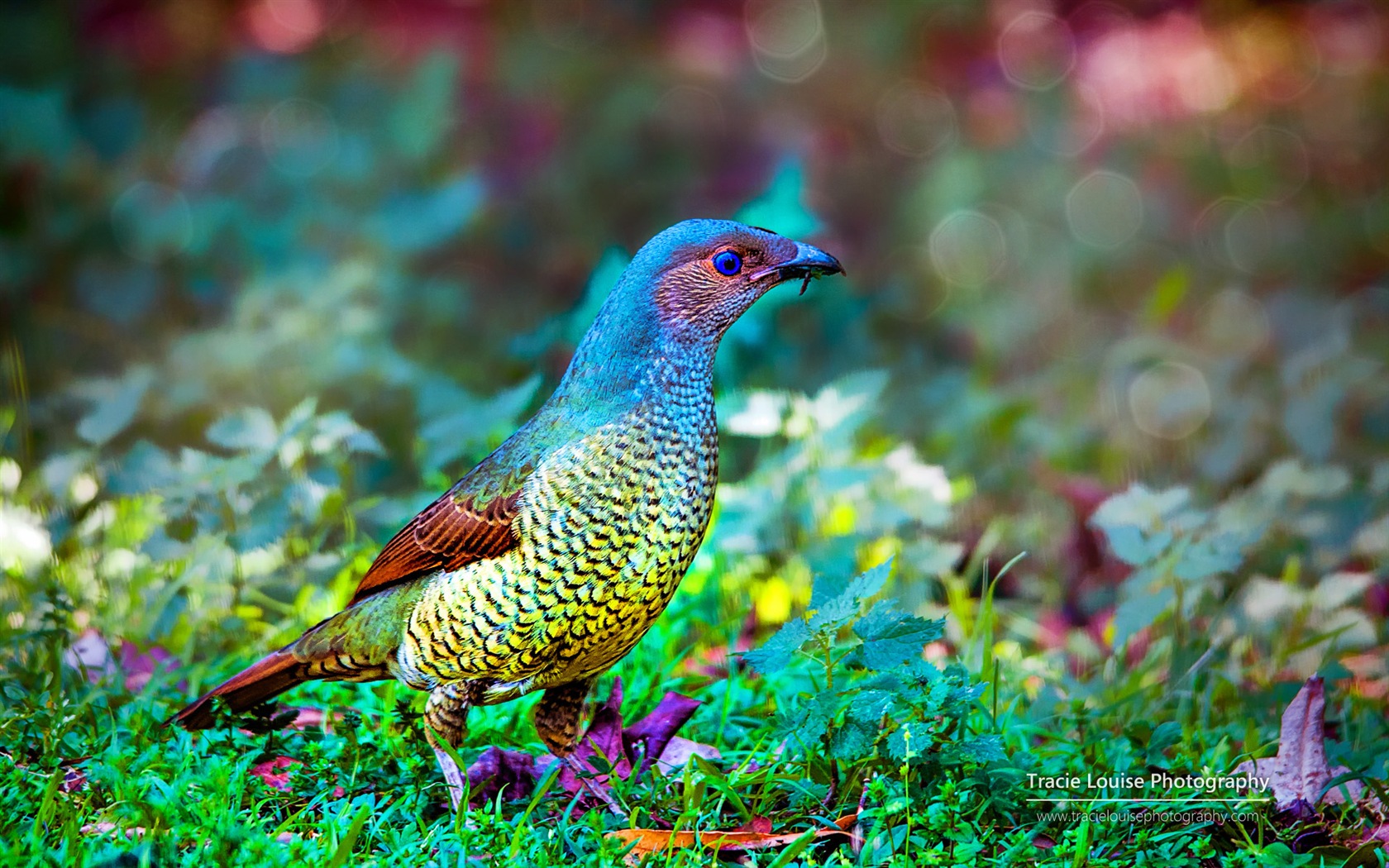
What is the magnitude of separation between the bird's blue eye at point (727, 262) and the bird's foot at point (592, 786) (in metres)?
1.22

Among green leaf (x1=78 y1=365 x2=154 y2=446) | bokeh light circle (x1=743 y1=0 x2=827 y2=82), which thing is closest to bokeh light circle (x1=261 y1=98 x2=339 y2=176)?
green leaf (x1=78 y1=365 x2=154 y2=446)

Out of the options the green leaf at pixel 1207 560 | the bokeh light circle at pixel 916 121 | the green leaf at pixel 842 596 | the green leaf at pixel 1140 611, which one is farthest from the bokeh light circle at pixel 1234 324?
the green leaf at pixel 842 596

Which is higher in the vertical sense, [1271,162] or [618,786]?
[1271,162]

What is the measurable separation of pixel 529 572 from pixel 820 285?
9.22ft

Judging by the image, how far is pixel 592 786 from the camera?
121 inches

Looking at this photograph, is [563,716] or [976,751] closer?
[976,751]

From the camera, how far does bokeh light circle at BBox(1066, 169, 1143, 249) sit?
7.18 m

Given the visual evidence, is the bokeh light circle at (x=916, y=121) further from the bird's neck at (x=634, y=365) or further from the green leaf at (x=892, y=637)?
the green leaf at (x=892, y=637)

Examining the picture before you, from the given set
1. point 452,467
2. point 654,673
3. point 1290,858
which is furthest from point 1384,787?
point 452,467

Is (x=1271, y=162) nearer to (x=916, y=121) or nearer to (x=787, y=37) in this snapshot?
(x=916, y=121)

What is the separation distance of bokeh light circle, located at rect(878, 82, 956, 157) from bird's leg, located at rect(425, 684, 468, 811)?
4.95 m

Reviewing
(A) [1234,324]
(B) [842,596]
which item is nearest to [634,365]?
(B) [842,596]

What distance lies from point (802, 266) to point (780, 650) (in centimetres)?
94

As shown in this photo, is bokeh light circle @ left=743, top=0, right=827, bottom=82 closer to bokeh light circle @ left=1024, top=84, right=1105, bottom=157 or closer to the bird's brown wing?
bokeh light circle @ left=1024, top=84, right=1105, bottom=157
